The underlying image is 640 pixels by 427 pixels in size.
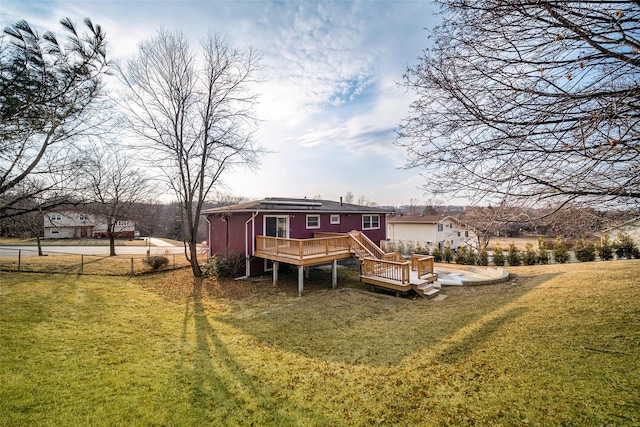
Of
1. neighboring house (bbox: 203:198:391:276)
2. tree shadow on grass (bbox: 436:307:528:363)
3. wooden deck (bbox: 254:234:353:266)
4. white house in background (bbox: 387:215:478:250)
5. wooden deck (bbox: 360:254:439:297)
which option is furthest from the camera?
white house in background (bbox: 387:215:478:250)

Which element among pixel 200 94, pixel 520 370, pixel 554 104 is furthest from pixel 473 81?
pixel 200 94

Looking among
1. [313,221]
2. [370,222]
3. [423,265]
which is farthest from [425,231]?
[423,265]

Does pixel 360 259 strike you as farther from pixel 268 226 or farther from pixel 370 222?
pixel 370 222

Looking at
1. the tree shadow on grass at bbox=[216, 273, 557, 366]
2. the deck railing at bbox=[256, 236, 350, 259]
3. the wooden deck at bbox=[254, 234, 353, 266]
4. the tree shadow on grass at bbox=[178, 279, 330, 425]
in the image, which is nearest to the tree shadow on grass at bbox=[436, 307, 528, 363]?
the tree shadow on grass at bbox=[216, 273, 557, 366]

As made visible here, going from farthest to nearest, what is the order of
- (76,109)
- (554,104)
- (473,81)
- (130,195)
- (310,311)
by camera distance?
(130,195) → (310,311) → (76,109) → (473,81) → (554,104)

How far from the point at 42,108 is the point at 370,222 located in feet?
57.1

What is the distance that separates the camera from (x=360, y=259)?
1308 cm

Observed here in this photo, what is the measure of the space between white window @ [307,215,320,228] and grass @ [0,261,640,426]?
7365 millimetres

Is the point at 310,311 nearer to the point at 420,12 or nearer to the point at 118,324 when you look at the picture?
the point at 118,324

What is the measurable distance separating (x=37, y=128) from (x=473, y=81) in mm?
7740

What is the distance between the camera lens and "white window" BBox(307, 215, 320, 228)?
16.0 m

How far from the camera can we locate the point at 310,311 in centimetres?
902

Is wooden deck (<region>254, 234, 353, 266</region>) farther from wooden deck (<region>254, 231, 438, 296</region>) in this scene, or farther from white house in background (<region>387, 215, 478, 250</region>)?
white house in background (<region>387, 215, 478, 250</region>)

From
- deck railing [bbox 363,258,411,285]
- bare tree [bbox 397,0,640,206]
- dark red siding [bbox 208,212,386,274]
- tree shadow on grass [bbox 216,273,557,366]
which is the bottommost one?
tree shadow on grass [bbox 216,273,557,366]
